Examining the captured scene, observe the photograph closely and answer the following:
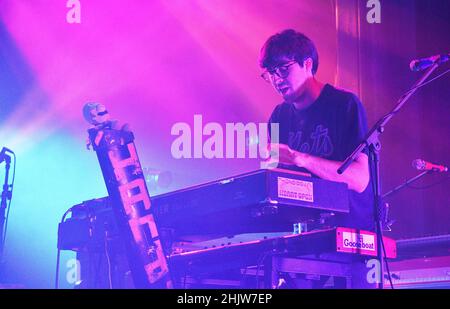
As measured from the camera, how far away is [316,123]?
2.98m

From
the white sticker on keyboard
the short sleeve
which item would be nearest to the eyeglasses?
the short sleeve

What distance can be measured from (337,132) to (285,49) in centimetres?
46

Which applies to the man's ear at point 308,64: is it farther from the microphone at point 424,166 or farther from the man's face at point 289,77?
the microphone at point 424,166

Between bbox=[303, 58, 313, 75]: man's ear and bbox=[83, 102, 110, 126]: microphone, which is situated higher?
bbox=[303, 58, 313, 75]: man's ear

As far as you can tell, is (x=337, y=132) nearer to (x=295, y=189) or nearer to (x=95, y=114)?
(x=295, y=189)

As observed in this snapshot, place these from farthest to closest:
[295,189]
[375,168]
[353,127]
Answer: [353,127], [375,168], [295,189]

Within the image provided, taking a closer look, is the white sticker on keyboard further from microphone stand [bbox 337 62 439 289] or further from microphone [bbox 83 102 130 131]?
microphone [bbox 83 102 130 131]

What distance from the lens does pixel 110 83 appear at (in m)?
5.83

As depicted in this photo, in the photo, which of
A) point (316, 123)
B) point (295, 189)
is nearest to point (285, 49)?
point (316, 123)

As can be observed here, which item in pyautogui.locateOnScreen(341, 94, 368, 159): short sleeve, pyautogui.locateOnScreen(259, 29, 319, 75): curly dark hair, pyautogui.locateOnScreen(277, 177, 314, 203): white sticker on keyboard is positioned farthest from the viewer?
pyautogui.locateOnScreen(259, 29, 319, 75): curly dark hair

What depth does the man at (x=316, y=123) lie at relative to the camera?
2682mm

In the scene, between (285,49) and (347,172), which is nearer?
(347,172)

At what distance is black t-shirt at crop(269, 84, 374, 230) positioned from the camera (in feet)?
8.91

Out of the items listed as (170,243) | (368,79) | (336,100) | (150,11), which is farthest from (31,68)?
(336,100)
